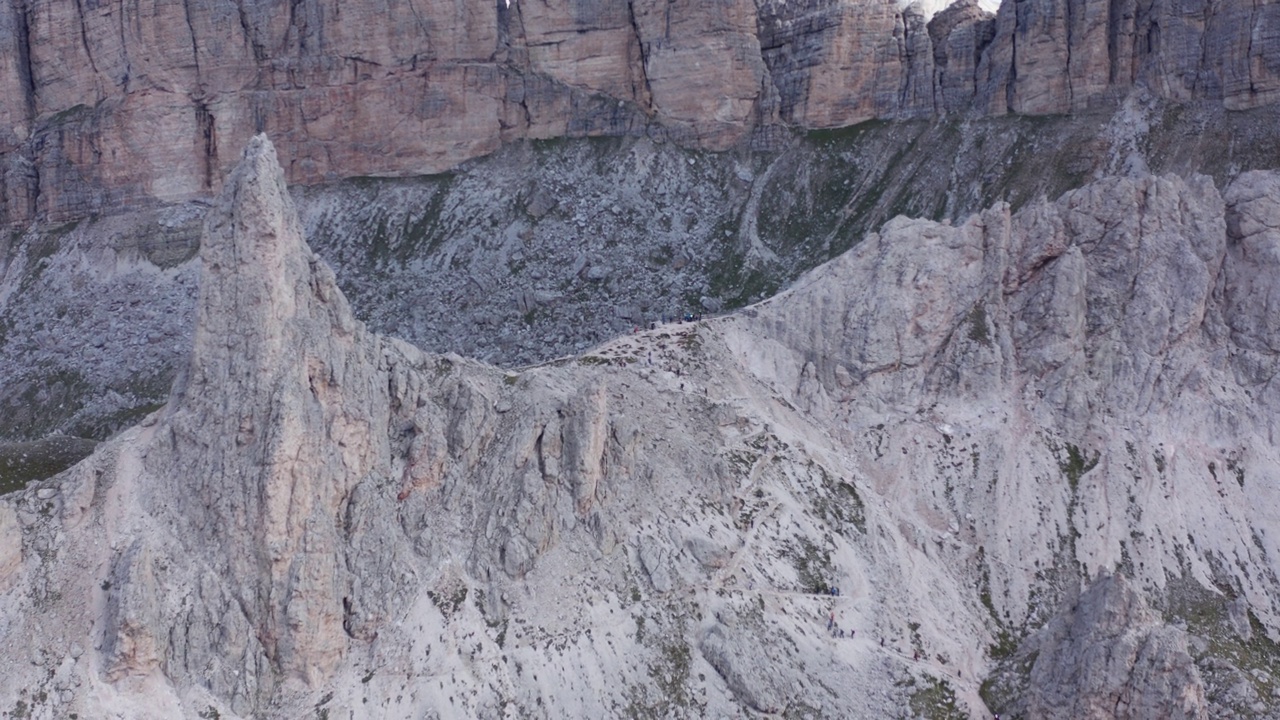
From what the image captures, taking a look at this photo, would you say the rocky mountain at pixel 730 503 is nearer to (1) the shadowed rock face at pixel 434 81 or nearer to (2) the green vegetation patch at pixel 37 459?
(2) the green vegetation patch at pixel 37 459

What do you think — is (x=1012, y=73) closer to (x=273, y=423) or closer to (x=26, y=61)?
(x=273, y=423)

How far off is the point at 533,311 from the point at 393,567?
1830 inches

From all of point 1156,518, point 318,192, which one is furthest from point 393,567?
point 318,192

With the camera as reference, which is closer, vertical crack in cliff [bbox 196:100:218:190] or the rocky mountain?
the rocky mountain

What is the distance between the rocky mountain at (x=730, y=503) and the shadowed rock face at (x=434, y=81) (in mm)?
42958

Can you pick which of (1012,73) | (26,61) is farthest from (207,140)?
(1012,73)

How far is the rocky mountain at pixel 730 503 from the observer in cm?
5466

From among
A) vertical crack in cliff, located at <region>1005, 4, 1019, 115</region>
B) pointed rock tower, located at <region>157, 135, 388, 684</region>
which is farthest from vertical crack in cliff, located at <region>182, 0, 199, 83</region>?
vertical crack in cliff, located at <region>1005, 4, 1019, 115</region>

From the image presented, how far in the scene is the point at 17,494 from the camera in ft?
184

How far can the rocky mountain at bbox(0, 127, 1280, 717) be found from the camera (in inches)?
2152

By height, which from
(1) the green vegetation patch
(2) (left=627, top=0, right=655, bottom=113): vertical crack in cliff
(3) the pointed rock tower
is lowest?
(1) the green vegetation patch

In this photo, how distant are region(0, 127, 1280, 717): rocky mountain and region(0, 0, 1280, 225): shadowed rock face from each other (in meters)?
43.0

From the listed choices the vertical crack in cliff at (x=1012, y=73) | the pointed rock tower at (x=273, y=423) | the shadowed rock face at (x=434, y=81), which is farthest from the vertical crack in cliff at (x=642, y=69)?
the pointed rock tower at (x=273, y=423)

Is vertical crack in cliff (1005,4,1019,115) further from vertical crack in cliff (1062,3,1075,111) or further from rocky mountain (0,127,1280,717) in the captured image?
rocky mountain (0,127,1280,717)
